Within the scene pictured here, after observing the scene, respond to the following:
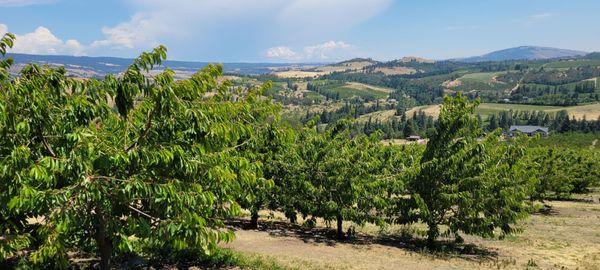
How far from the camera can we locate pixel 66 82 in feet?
26.0

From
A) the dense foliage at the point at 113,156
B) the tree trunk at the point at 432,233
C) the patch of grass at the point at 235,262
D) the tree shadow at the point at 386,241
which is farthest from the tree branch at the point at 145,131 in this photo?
the tree trunk at the point at 432,233

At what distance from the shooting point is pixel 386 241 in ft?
83.3

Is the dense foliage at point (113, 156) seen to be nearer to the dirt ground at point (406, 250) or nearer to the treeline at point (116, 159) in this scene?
the treeline at point (116, 159)

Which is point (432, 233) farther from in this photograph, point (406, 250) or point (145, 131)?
point (145, 131)

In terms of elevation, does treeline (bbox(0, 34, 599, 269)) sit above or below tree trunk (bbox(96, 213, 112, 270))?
above

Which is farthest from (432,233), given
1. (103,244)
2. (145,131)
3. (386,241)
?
(145,131)

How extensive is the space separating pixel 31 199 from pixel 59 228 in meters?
0.61

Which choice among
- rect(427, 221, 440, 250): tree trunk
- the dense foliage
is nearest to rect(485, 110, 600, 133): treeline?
rect(427, 221, 440, 250): tree trunk

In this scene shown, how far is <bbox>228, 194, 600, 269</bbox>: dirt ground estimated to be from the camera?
18.7 metres

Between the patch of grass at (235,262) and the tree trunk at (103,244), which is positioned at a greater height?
the tree trunk at (103,244)

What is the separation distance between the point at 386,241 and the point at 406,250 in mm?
2985

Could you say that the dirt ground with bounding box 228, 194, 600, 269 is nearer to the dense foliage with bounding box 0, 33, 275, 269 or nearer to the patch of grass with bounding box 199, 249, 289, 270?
the patch of grass with bounding box 199, 249, 289, 270

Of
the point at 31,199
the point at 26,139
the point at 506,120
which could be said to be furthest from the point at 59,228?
the point at 506,120

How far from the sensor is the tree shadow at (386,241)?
2234cm
